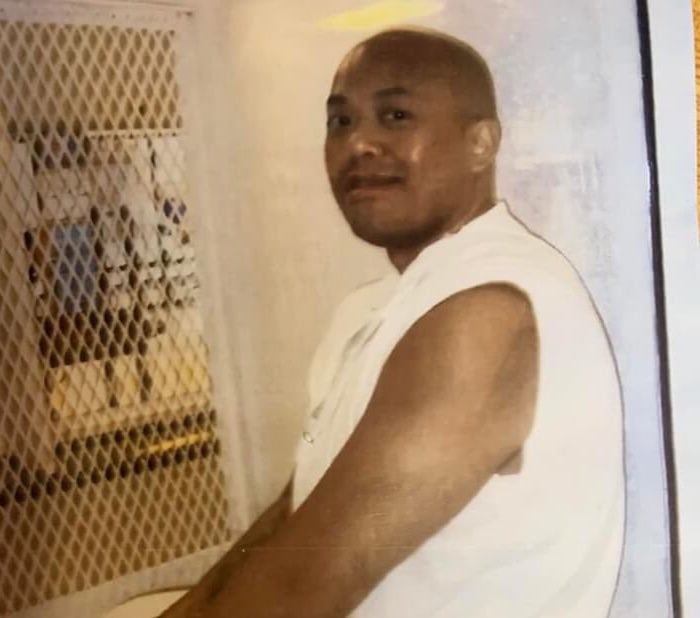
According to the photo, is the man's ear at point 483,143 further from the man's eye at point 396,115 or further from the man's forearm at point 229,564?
the man's forearm at point 229,564

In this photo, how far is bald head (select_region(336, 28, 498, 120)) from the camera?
0.63m

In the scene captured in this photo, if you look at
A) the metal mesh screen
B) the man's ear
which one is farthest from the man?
the metal mesh screen

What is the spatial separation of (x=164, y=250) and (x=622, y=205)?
316 millimetres

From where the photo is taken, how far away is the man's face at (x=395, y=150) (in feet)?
2.12

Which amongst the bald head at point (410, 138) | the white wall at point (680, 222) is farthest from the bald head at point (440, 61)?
the white wall at point (680, 222)

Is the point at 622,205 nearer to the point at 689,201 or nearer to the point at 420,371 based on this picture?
the point at 689,201

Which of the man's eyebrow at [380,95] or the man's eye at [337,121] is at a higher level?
the man's eyebrow at [380,95]

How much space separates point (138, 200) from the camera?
69 centimetres

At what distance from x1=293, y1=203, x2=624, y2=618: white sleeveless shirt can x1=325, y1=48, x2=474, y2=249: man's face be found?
0.08 feet

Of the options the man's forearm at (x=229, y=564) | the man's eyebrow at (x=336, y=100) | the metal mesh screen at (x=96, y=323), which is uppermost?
the man's eyebrow at (x=336, y=100)

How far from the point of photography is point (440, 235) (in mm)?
654

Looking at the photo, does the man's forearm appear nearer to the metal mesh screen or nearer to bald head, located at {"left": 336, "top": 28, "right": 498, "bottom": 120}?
the metal mesh screen

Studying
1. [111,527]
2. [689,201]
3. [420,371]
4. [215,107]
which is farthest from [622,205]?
[111,527]

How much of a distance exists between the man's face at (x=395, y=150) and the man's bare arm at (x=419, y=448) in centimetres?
6
